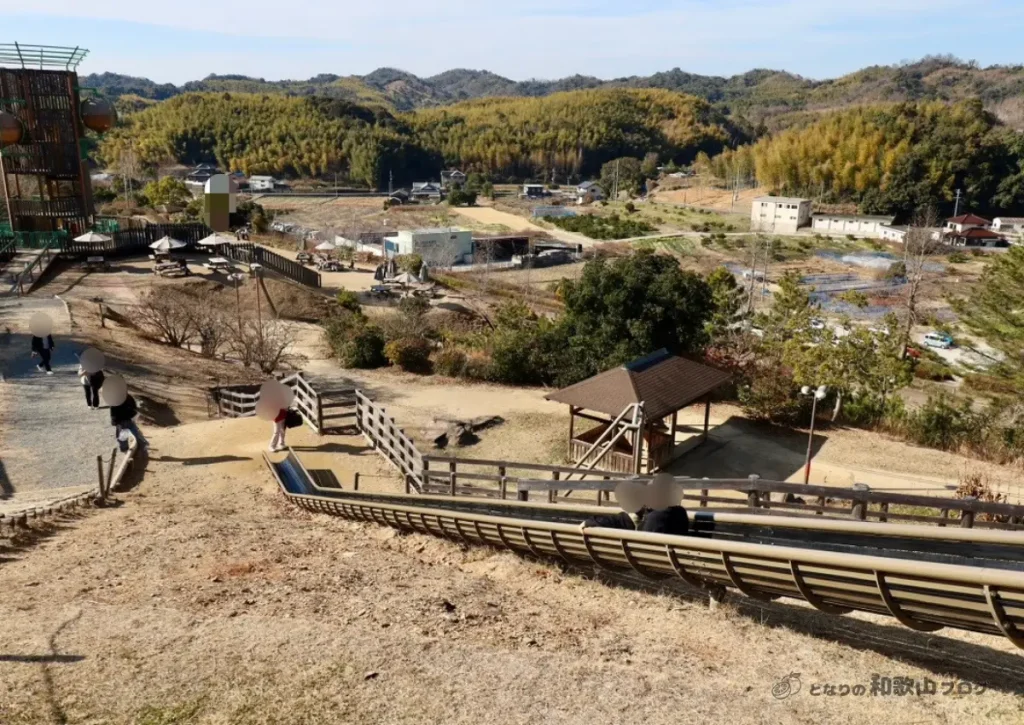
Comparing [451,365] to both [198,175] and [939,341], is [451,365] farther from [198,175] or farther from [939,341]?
[198,175]

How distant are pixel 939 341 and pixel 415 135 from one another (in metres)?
106

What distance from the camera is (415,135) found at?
12569 centimetres

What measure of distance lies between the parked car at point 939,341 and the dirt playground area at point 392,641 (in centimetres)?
3057

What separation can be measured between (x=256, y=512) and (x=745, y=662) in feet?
22.9

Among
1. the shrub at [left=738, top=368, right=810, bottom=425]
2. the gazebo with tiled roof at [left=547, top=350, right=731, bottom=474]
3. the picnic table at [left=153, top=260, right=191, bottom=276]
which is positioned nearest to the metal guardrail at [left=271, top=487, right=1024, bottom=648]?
the gazebo with tiled roof at [left=547, top=350, right=731, bottom=474]

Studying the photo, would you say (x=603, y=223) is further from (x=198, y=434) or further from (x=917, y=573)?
(x=917, y=573)

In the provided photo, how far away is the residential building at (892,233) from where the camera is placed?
6206 cm

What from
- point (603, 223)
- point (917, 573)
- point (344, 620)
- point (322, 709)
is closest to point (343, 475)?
point (344, 620)

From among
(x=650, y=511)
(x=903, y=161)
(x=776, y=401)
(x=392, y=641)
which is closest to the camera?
(x=392, y=641)

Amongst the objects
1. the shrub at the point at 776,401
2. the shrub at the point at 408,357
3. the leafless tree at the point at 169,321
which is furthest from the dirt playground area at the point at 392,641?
the leafless tree at the point at 169,321

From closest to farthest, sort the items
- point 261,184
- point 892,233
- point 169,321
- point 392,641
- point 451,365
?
point 392,641, point 451,365, point 169,321, point 892,233, point 261,184

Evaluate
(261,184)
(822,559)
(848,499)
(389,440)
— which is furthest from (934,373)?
(261,184)

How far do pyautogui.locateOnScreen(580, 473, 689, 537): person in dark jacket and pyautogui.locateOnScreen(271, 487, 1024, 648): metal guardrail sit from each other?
0.22 metres

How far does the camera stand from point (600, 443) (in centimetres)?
1360
